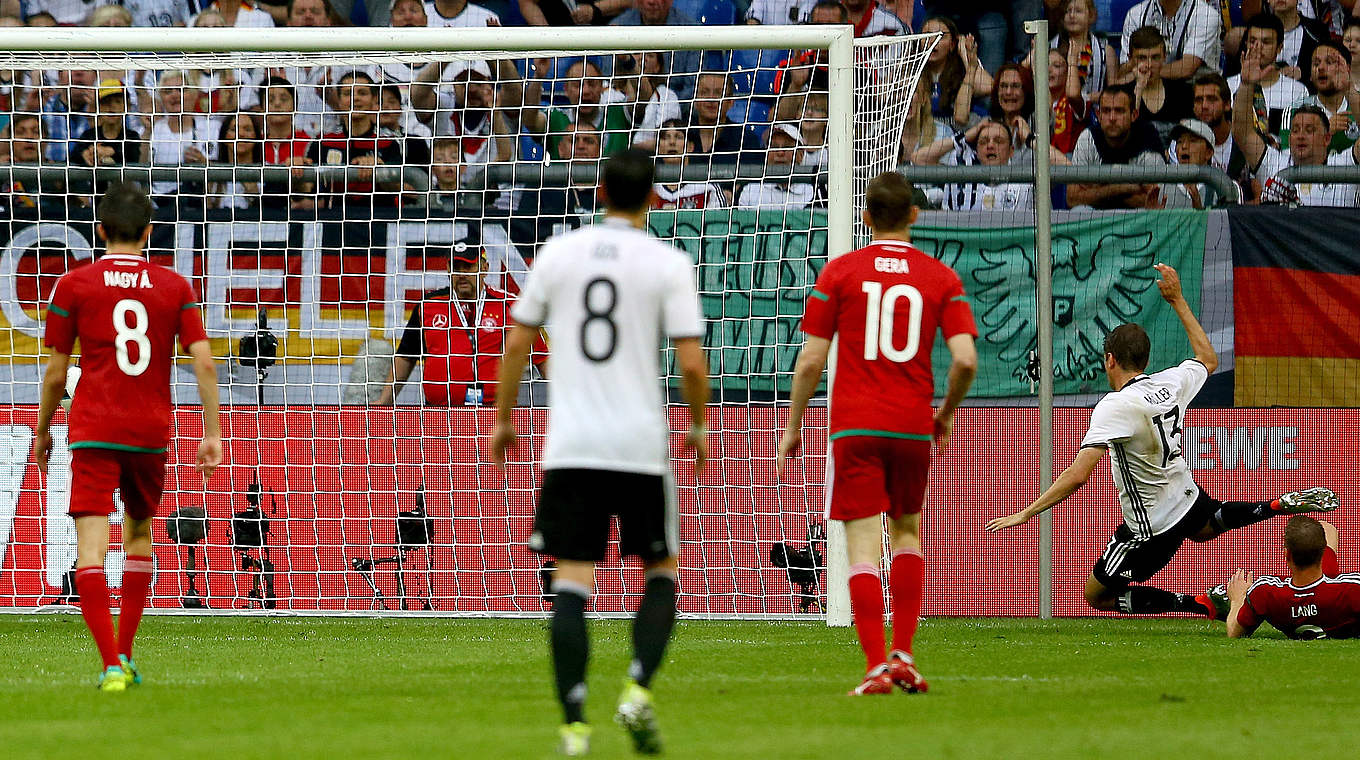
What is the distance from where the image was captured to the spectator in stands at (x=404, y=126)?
1220 centimetres

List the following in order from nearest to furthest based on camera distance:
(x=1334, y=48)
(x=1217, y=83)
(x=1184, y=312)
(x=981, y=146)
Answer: (x=1184, y=312) < (x=981, y=146) < (x=1217, y=83) < (x=1334, y=48)

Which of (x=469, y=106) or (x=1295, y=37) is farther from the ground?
(x=1295, y=37)

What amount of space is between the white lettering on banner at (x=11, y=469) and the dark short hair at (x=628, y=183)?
7841mm

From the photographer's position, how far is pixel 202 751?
4117 millimetres

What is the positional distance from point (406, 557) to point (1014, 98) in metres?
6.02

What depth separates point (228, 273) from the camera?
11547 mm

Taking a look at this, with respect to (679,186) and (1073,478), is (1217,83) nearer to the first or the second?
(679,186)

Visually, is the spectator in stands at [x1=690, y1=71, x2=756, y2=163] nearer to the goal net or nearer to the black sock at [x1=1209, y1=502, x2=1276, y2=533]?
the goal net

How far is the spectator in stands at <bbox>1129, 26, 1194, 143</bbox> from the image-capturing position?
13.1 m

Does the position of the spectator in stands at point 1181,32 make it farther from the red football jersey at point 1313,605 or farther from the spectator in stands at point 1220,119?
Result: the red football jersey at point 1313,605

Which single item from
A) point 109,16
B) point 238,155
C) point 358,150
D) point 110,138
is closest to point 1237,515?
point 358,150

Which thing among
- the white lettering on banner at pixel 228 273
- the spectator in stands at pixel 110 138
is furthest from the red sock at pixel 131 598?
the spectator in stands at pixel 110 138

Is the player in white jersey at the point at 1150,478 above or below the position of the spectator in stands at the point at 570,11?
below

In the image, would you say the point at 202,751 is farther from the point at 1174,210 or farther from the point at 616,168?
the point at 1174,210
